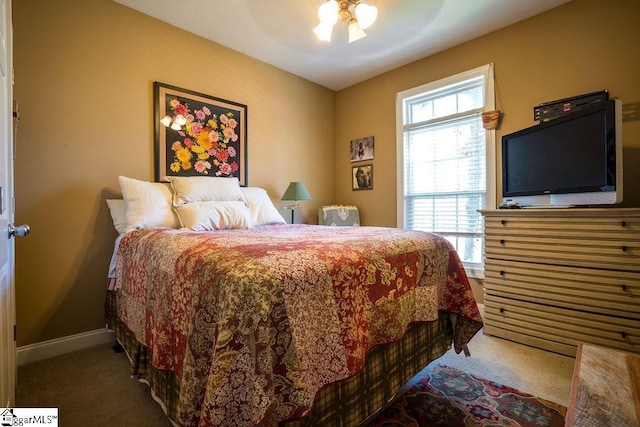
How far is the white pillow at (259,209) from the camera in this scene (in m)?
2.64

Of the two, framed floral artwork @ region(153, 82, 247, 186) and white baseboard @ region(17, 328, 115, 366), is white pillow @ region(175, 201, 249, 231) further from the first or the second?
white baseboard @ region(17, 328, 115, 366)

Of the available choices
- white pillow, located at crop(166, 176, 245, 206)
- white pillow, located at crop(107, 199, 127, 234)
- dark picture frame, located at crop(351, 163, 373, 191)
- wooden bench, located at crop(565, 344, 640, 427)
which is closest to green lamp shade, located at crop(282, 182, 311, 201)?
white pillow, located at crop(166, 176, 245, 206)

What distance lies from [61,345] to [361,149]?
11.3 feet

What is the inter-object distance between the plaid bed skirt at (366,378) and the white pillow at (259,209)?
1241mm

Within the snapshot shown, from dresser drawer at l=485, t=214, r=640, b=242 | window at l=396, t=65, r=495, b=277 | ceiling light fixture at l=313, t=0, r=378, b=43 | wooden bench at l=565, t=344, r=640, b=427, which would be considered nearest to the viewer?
wooden bench at l=565, t=344, r=640, b=427

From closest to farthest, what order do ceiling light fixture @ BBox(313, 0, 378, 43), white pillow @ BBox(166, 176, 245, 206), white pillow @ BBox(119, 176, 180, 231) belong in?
ceiling light fixture @ BBox(313, 0, 378, 43)
white pillow @ BBox(119, 176, 180, 231)
white pillow @ BBox(166, 176, 245, 206)

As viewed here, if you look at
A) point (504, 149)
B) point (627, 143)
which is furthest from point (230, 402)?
point (627, 143)

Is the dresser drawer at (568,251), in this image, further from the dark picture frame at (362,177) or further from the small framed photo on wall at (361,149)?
the small framed photo on wall at (361,149)

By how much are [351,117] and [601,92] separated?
2474 mm

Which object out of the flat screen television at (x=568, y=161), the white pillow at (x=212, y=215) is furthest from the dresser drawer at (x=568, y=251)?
the white pillow at (x=212, y=215)

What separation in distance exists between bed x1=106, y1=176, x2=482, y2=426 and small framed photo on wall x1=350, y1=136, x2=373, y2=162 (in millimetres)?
2219

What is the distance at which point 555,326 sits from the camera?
6.73 feet

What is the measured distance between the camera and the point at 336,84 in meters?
3.92

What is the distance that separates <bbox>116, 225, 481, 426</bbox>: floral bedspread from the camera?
79 centimetres
